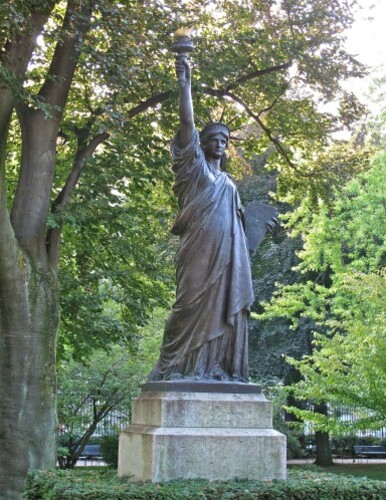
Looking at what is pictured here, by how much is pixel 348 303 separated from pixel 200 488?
16712mm

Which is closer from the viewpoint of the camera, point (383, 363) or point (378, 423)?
point (383, 363)

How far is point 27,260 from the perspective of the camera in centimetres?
1355

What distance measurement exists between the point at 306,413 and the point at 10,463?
791cm

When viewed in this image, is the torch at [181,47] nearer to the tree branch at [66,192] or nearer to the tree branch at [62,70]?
the tree branch at [62,70]

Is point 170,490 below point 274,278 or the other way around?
below

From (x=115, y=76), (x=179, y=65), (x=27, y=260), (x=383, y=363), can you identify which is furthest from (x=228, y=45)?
(x=179, y=65)

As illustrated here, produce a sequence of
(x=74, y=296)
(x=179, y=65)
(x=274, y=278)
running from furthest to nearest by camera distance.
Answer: (x=274, y=278) < (x=74, y=296) < (x=179, y=65)

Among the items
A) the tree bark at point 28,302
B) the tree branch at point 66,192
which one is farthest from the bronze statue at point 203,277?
the tree branch at point 66,192

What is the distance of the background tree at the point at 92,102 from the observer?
13.1 metres

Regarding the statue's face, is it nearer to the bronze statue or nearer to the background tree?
the bronze statue

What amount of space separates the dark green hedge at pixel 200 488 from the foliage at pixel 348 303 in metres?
8.49

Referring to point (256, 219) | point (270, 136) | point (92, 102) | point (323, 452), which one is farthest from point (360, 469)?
point (256, 219)

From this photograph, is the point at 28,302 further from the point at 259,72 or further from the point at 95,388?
the point at 95,388

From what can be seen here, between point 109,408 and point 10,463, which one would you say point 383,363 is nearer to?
point 10,463
